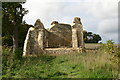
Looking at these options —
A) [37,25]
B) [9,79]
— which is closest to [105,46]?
[9,79]

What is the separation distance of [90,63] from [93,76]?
192 centimetres

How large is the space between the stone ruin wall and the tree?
7.32ft

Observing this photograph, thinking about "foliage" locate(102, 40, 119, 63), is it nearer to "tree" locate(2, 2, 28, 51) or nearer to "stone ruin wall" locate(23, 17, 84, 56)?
"stone ruin wall" locate(23, 17, 84, 56)

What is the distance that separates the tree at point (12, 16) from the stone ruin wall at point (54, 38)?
223cm

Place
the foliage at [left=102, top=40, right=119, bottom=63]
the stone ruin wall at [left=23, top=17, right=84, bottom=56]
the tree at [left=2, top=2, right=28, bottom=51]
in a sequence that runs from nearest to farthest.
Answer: the foliage at [left=102, top=40, right=119, bottom=63], the stone ruin wall at [left=23, top=17, right=84, bottom=56], the tree at [left=2, top=2, right=28, bottom=51]

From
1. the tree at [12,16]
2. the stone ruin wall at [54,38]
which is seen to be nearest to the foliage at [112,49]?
the stone ruin wall at [54,38]

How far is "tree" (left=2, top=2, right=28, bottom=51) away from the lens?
20.1 meters

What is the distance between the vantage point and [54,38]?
74.4 feet

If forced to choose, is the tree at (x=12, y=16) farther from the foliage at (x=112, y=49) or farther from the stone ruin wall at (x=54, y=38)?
the foliage at (x=112, y=49)

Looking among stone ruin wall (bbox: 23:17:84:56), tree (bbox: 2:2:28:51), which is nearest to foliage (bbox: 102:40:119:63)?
stone ruin wall (bbox: 23:17:84:56)

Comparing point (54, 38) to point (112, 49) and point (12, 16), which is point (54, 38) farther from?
point (112, 49)

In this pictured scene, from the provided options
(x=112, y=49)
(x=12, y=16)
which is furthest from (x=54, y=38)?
(x=112, y=49)

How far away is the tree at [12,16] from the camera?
20.1 metres

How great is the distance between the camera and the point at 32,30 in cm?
1944
